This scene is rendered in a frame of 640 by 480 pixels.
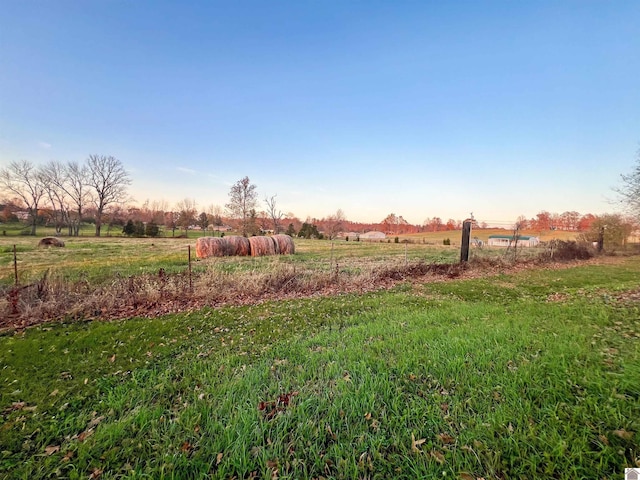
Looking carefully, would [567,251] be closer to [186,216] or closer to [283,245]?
[283,245]

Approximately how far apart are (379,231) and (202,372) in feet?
227

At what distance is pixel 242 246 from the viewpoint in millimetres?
16844

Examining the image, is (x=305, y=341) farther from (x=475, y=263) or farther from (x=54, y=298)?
(x=475, y=263)

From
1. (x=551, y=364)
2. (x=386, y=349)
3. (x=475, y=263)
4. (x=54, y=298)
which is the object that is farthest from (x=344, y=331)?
(x=475, y=263)

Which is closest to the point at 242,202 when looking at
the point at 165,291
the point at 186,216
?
the point at 186,216

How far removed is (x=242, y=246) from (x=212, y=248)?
179cm

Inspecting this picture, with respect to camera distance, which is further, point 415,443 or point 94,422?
point 94,422

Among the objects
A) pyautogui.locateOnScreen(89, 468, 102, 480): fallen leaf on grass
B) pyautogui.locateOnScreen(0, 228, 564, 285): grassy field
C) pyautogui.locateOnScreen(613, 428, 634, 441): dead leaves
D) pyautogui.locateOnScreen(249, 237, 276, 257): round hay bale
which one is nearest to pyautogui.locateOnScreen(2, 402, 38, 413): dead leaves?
pyautogui.locateOnScreen(89, 468, 102, 480): fallen leaf on grass

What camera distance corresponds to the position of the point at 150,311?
19.9ft

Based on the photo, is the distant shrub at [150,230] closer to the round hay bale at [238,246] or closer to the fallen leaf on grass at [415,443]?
the round hay bale at [238,246]

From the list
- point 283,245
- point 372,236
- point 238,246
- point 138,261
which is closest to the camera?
point 138,261

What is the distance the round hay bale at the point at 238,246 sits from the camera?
1636 cm

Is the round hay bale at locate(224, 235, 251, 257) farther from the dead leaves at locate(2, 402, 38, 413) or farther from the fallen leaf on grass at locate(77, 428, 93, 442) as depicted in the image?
the fallen leaf on grass at locate(77, 428, 93, 442)

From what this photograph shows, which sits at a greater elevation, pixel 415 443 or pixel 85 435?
pixel 415 443
